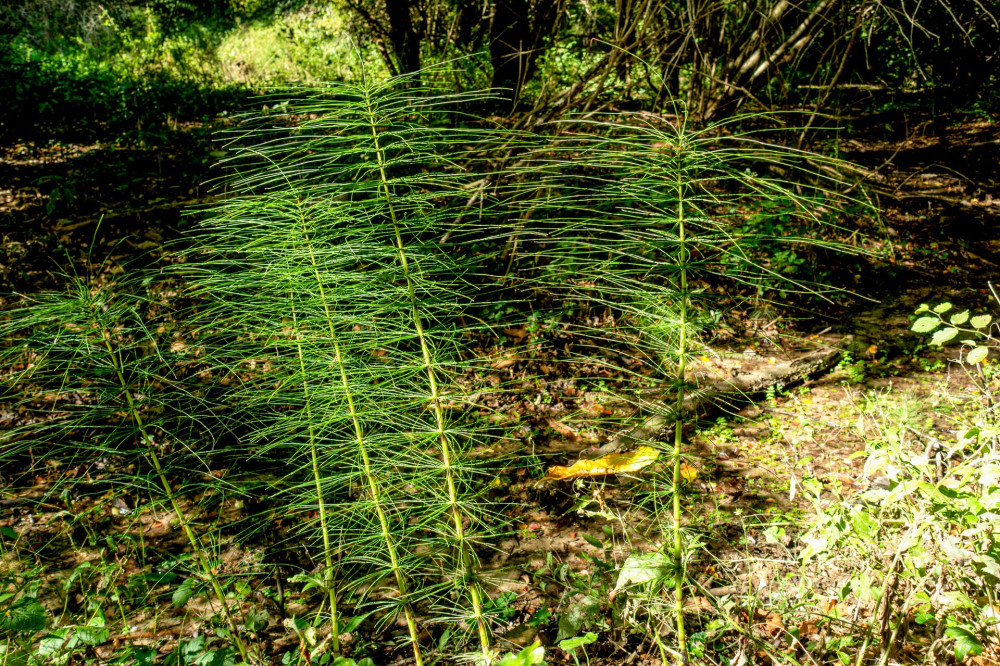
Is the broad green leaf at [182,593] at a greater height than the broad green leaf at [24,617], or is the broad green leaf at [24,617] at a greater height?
the broad green leaf at [24,617]

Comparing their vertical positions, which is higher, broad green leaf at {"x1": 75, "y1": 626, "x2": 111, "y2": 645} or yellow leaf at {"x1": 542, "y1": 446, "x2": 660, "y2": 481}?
broad green leaf at {"x1": 75, "y1": 626, "x2": 111, "y2": 645}

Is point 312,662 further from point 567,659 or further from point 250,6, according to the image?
point 250,6

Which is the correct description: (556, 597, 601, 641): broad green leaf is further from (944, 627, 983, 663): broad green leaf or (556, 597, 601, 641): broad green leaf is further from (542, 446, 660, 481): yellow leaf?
(944, 627, 983, 663): broad green leaf

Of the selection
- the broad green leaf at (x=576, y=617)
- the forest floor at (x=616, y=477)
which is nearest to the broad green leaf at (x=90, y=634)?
the forest floor at (x=616, y=477)

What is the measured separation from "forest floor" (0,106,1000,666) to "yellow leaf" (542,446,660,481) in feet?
0.30

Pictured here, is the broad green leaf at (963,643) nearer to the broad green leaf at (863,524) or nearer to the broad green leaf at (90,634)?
the broad green leaf at (863,524)

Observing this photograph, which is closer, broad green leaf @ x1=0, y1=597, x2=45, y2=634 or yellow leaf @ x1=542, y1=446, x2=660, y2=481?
broad green leaf @ x1=0, y1=597, x2=45, y2=634

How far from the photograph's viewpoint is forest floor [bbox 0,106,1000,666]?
200 cm

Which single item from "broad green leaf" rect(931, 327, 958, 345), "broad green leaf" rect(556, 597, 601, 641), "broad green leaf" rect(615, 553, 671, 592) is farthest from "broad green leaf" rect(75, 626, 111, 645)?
"broad green leaf" rect(931, 327, 958, 345)

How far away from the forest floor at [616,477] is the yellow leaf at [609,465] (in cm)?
9

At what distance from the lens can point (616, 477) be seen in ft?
10.00

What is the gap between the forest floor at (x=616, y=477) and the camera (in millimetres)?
2000

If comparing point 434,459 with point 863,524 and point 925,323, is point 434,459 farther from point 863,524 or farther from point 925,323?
point 925,323

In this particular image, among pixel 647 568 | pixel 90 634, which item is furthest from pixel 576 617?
pixel 90 634
